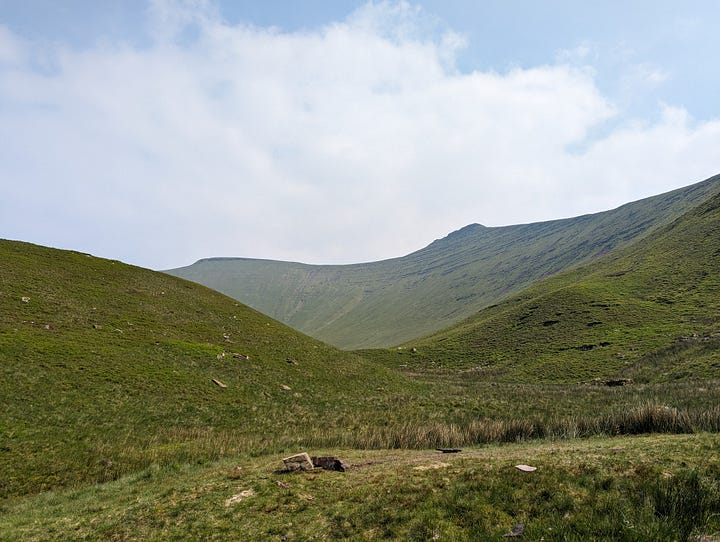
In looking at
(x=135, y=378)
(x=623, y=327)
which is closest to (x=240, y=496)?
(x=135, y=378)

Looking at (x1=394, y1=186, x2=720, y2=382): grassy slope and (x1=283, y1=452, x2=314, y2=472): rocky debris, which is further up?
(x1=283, y1=452, x2=314, y2=472): rocky debris

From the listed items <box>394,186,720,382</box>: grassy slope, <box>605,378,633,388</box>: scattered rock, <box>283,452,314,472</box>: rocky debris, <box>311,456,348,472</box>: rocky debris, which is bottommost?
<box>605,378,633,388</box>: scattered rock

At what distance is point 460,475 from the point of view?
1553cm

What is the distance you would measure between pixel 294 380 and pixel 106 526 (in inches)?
1440

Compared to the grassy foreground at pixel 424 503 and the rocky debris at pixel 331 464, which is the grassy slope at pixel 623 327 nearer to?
the grassy foreground at pixel 424 503

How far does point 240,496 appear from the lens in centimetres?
1655

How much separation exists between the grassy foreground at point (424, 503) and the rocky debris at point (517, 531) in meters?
0.17

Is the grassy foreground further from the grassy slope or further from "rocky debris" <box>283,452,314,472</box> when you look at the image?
the grassy slope

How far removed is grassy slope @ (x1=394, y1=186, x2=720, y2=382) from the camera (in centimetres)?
7312

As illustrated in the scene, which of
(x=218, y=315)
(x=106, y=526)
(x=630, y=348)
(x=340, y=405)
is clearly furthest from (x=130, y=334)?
(x=630, y=348)

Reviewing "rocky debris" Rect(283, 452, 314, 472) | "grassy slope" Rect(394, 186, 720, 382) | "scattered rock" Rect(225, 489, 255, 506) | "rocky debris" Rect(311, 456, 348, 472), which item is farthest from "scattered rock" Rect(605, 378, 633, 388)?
"scattered rock" Rect(225, 489, 255, 506)

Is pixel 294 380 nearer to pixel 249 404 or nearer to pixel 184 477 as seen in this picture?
pixel 249 404

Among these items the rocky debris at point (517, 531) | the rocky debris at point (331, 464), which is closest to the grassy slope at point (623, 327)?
the rocky debris at point (331, 464)

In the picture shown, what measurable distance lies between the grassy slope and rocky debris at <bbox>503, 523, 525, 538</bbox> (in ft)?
199
